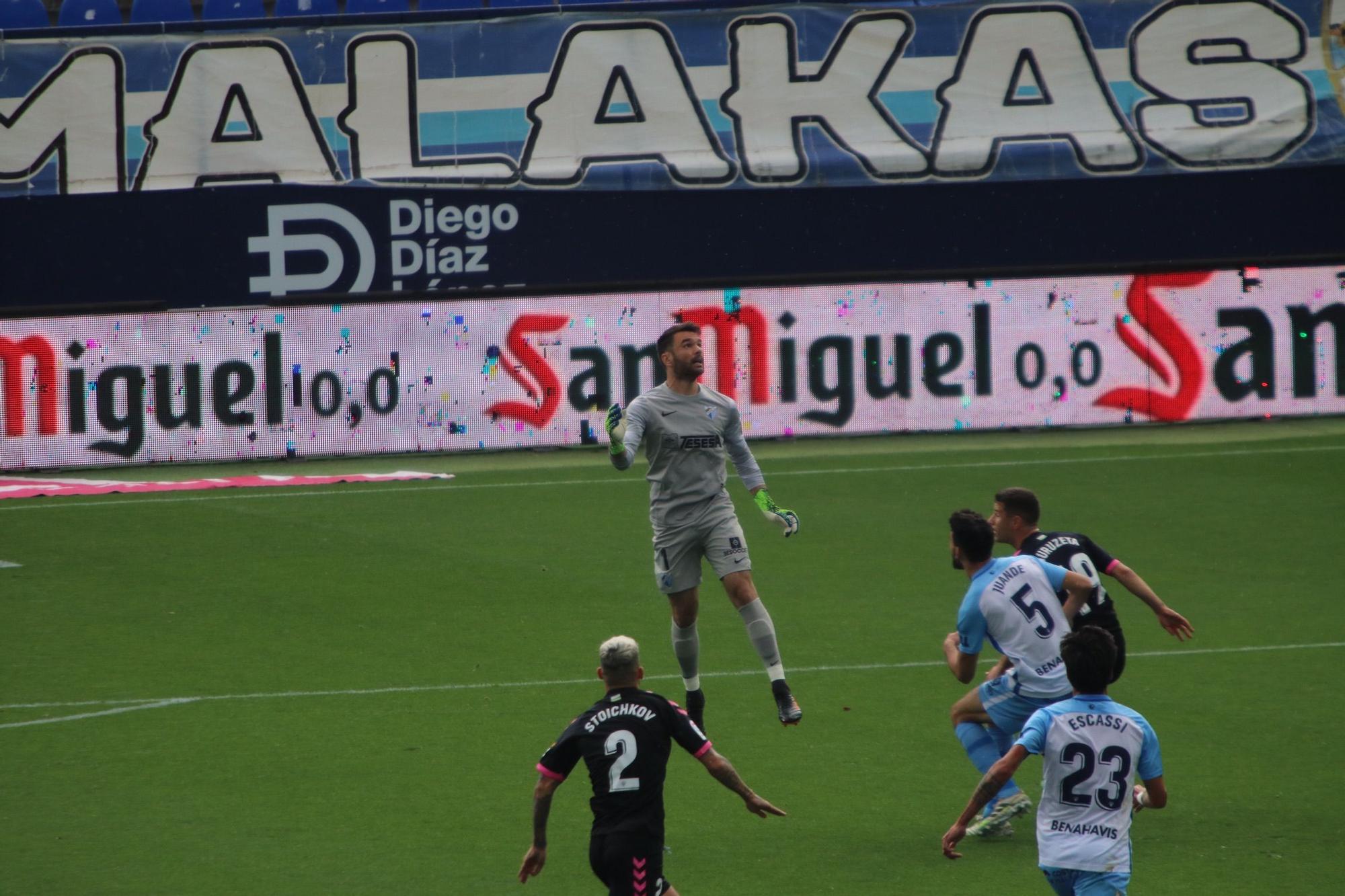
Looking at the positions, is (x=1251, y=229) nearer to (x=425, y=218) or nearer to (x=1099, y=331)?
(x=1099, y=331)

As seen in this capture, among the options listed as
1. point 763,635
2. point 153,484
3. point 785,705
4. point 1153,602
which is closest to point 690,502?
point 763,635

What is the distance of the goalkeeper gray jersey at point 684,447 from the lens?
9484 mm

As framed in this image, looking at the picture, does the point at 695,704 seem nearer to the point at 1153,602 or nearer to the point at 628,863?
the point at 1153,602

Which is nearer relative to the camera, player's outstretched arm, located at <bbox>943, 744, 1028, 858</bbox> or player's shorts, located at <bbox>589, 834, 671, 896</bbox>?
player's outstretched arm, located at <bbox>943, 744, 1028, 858</bbox>

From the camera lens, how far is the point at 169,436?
19156 mm

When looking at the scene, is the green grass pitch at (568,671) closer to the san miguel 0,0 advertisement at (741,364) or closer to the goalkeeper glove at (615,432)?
the san miguel 0,0 advertisement at (741,364)

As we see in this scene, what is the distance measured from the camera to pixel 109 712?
1059cm

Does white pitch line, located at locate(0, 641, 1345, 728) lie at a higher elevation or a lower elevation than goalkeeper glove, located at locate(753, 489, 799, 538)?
lower

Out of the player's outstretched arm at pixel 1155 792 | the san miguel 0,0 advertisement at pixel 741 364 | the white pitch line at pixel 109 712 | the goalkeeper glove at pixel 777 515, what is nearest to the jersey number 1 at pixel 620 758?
the player's outstretched arm at pixel 1155 792

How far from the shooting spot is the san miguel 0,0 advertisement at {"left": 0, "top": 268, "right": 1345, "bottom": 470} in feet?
62.7

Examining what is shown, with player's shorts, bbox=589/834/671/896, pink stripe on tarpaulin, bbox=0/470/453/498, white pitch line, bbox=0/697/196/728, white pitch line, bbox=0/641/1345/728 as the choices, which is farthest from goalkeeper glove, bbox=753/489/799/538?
pink stripe on tarpaulin, bbox=0/470/453/498

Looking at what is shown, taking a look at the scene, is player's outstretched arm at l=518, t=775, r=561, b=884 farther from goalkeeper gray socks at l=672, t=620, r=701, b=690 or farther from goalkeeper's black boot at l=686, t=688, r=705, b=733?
goalkeeper gray socks at l=672, t=620, r=701, b=690

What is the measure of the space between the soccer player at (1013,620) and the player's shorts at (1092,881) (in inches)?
56.1

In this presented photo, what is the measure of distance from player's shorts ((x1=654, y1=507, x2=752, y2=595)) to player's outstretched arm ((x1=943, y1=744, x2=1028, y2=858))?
12.0 feet
